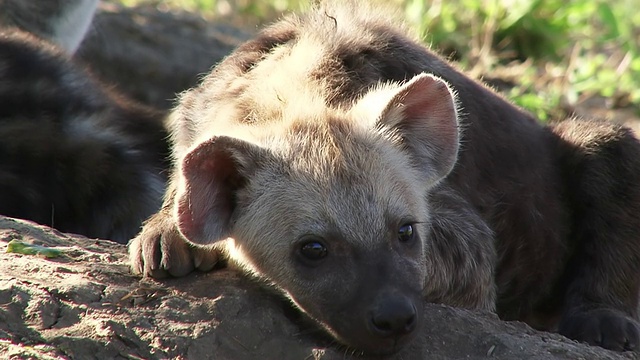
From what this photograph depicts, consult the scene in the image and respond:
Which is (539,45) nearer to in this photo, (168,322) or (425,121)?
(425,121)

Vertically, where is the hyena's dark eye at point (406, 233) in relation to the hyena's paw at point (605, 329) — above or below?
above

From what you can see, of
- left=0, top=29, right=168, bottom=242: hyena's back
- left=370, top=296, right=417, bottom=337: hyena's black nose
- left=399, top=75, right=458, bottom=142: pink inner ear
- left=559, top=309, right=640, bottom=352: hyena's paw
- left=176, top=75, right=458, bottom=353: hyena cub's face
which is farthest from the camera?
left=0, top=29, right=168, bottom=242: hyena's back

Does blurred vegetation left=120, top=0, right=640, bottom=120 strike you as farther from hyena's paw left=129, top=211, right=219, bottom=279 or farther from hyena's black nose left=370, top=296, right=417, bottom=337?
hyena's black nose left=370, top=296, right=417, bottom=337

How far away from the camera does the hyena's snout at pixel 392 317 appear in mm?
3287

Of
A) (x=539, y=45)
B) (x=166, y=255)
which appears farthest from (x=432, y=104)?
(x=539, y=45)

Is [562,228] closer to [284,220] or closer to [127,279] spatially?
[284,220]

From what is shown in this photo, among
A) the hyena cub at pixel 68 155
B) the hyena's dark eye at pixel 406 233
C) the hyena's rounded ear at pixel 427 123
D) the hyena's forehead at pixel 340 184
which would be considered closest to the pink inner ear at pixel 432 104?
the hyena's rounded ear at pixel 427 123

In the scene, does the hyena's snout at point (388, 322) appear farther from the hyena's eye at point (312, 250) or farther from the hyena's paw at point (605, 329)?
the hyena's paw at point (605, 329)

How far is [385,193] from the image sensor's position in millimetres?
3605

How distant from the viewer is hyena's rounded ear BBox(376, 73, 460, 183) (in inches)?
151

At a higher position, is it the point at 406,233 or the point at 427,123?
the point at 427,123

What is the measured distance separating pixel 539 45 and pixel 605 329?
4.90 meters

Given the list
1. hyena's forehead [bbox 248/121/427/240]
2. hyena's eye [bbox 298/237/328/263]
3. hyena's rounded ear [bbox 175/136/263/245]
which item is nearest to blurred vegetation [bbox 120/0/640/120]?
hyena's forehead [bbox 248/121/427/240]

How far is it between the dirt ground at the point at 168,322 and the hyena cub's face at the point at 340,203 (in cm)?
12
